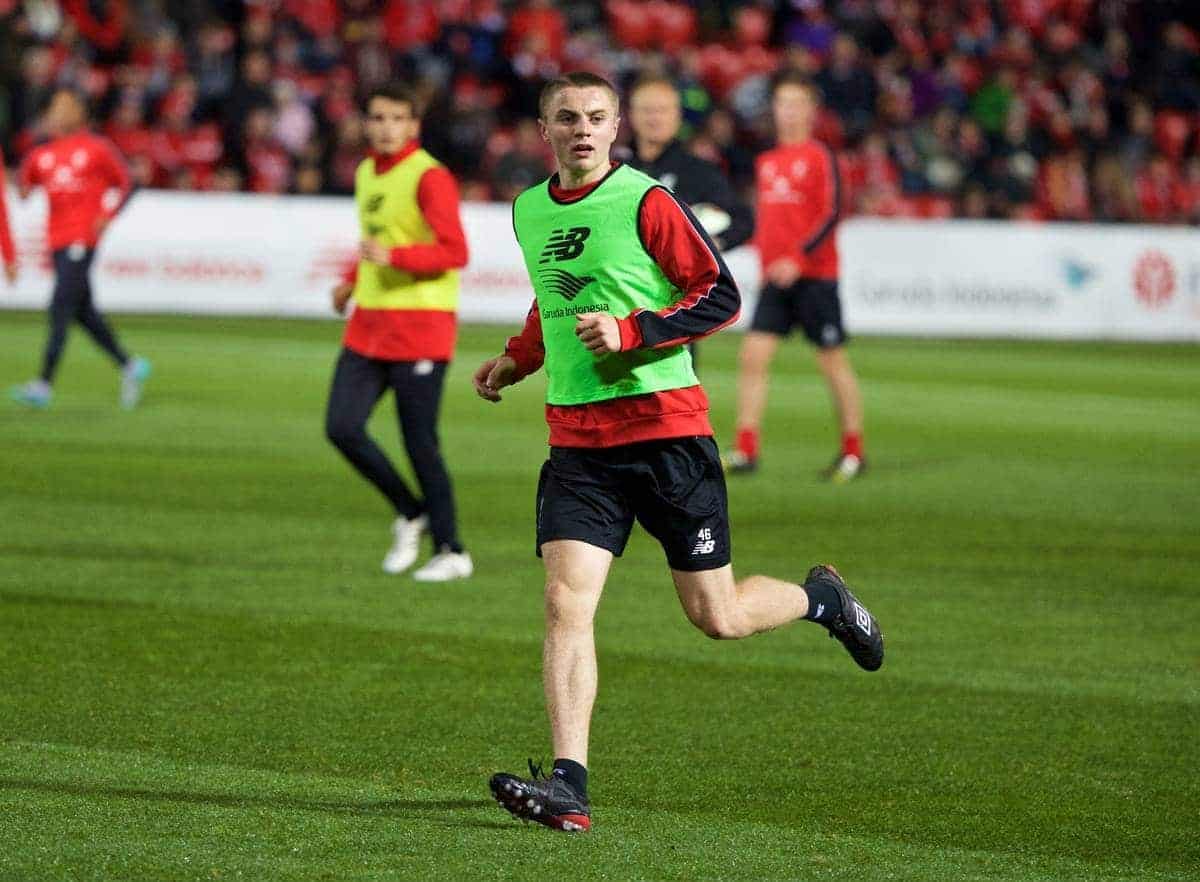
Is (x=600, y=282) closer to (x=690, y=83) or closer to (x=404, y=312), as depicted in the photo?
(x=404, y=312)

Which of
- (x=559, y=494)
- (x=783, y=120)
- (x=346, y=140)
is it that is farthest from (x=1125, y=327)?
(x=559, y=494)

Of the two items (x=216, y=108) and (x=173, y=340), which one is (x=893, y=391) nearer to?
(x=173, y=340)

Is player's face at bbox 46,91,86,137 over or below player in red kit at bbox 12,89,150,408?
over

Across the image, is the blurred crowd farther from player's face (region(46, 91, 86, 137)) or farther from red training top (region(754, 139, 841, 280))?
red training top (region(754, 139, 841, 280))

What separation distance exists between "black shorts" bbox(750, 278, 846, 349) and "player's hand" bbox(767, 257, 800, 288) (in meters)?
0.31

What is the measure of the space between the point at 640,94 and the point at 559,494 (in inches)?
230

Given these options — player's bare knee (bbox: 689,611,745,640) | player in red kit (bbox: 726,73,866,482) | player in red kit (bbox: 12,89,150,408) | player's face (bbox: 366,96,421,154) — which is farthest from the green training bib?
player in red kit (bbox: 12,89,150,408)

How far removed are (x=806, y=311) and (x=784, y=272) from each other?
2.09 feet

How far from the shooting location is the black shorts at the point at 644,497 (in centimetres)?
572

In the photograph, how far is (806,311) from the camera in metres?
13.6

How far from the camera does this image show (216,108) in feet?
84.9

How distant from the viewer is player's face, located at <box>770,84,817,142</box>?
1331 cm

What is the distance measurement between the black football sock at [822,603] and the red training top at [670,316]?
90 centimetres

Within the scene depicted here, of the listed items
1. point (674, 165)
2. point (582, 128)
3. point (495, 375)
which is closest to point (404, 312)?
point (674, 165)
